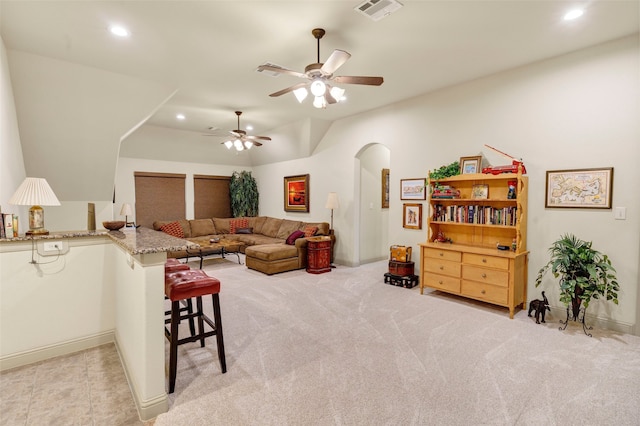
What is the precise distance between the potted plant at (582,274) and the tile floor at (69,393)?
3979 mm

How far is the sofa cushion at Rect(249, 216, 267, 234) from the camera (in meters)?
8.34

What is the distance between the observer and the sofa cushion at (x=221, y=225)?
26.7ft

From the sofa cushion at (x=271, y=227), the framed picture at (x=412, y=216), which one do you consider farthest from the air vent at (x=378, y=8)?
the sofa cushion at (x=271, y=227)

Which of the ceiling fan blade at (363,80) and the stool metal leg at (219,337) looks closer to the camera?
the stool metal leg at (219,337)

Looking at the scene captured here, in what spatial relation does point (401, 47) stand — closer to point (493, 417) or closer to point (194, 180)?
point (493, 417)

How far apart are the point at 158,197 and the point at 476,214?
7.07 meters

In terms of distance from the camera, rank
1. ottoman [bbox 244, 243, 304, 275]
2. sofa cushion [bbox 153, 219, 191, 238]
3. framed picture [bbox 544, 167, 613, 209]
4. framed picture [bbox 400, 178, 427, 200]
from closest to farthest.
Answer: framed picture [bbox 544, 167, 613, 209] < framed picture [bbox 400, 178, 427, 200] < ottoman [bbox 244, 243, 304, 275] < sofa cushion [bbox 153, 219, 191, 238]

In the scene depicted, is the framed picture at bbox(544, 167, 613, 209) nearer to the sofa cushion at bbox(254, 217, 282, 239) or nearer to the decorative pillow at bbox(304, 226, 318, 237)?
the decorative pillow at bbox(304, 226, 318, 237)

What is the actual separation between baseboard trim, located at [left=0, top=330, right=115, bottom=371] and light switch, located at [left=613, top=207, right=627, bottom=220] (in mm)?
5300

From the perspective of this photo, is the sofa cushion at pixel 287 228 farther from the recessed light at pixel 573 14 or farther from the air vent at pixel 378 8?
the recessed light at pixel 573 14

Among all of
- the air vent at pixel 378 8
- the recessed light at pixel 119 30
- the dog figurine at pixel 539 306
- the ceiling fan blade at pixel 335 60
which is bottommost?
the dog figurine at pixel 539 306

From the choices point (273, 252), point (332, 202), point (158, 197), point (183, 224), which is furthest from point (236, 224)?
point (332, 202)

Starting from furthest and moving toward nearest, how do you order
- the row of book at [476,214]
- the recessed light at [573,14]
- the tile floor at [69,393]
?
the row of book at [476,214] → the recessed light at [573,14] → the tile floor at [69,393]

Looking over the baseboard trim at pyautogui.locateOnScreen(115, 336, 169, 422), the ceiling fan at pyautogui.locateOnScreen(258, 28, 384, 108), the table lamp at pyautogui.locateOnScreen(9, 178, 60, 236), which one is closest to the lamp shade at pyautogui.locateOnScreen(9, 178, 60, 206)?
the table lamp at pyautogui.locateOnScreen(9, 178, 60, 236)
